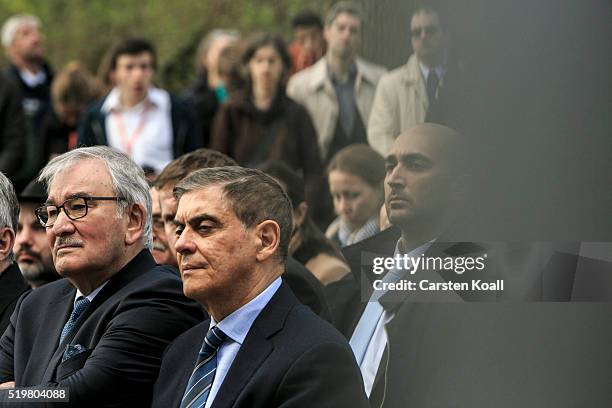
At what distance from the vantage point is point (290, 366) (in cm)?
361

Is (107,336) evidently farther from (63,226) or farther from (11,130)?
(11,130)

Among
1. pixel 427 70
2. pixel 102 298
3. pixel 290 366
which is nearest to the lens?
pixel 290 366


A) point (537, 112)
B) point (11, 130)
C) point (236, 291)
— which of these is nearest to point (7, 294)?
point (236, 291)

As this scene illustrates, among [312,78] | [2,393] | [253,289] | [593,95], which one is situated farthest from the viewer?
[312,78]

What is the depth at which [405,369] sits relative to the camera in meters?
4.01

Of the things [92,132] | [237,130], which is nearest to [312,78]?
[237,130]

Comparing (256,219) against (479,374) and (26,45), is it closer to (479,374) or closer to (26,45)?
(479,374)

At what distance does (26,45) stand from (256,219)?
24.0 feet

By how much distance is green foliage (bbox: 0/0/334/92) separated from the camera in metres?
15.1

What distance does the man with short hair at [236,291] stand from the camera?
12.2ft

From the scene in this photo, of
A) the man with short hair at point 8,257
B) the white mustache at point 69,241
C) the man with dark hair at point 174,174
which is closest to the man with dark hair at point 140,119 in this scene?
the man with dark hair at point 174,174

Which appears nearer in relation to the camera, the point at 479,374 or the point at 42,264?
the point at 479,374

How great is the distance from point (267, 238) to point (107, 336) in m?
0.71

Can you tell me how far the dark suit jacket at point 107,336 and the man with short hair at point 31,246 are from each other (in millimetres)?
1307
